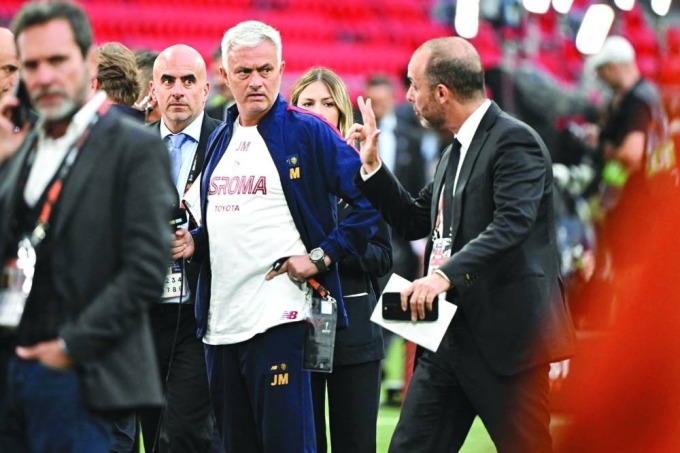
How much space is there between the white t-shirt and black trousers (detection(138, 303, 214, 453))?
26.5 inches

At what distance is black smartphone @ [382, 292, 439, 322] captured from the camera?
16.6 feet

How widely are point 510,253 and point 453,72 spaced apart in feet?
2.52

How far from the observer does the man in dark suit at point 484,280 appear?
505 cm

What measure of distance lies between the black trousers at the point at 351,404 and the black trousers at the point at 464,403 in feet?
2.21

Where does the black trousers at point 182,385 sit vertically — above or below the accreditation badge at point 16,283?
below

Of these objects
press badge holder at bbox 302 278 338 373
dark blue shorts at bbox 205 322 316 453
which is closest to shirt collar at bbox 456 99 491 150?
press badge holder at bbox 302 278 338 373

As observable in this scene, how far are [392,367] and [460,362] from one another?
6.97 m

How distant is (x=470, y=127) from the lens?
5.32m

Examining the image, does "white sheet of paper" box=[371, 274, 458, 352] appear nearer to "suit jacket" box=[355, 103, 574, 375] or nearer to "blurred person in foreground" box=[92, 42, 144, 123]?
"suit jacket" box=[355, 103, 574, 375]

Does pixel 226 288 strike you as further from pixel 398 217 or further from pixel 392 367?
pixel 392 367

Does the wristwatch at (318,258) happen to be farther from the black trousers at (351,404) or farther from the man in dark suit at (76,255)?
the man in dark suit at (76,255)

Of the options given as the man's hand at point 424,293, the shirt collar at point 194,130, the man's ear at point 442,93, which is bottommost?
the man's hand at point 424,293

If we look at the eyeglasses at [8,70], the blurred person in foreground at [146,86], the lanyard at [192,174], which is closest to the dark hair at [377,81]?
the blurred person in foreground at [146,86]

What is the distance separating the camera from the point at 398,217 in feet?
18.6
